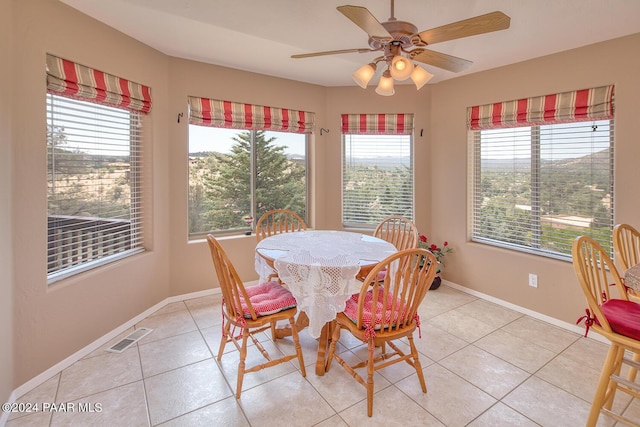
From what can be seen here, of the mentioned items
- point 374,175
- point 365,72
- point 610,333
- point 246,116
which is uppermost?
point 246,116

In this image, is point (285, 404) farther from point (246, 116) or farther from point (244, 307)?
point (246, 116)

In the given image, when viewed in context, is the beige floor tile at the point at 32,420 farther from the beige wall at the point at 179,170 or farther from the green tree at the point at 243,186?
the green tree at the point at 243,186

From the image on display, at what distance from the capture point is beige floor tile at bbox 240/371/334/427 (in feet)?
5.64

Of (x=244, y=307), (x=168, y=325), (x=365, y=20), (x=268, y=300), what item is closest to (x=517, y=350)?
(x=268, y=300)

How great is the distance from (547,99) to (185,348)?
12.0ft

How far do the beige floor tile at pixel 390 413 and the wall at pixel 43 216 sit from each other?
1.91m

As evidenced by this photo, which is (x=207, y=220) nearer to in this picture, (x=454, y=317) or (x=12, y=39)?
(x=12, y=39)

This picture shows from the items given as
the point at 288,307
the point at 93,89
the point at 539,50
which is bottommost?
the point at 288,307

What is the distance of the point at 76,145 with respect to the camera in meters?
2.38

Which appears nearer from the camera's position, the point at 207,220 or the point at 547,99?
the point at 547,99

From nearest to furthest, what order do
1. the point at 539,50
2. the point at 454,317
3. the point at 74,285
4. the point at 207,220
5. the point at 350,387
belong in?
the point at 350,387 → the point at 74,285 → the point at 539,50 → the point at 454,317 → the point at 207,220

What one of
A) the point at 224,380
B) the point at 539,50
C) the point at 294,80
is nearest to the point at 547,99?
the point at 539,50

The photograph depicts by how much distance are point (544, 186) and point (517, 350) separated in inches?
60.7

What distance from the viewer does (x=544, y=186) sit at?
3.02 metres
